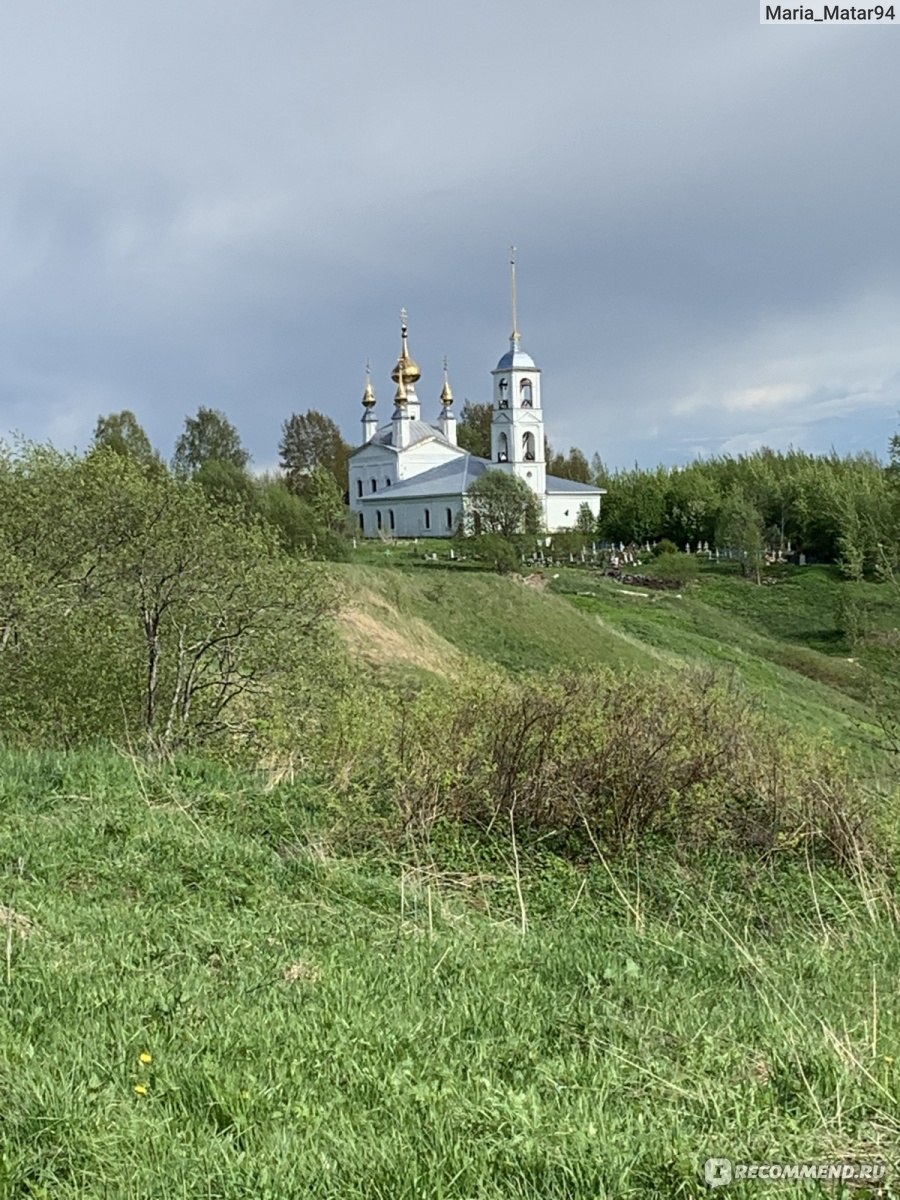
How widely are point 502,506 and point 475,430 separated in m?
43.7

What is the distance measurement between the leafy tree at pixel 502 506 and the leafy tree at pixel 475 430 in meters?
35.6

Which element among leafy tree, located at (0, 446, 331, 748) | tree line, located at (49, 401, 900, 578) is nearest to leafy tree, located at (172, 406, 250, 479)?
tree line, located at (49, 401, 900, 578)

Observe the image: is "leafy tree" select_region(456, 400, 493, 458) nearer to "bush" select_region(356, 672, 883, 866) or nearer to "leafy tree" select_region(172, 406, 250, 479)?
"leafy tree" select_region(172, 406, 250, 479)

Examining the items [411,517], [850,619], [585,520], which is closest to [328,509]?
[411,517]

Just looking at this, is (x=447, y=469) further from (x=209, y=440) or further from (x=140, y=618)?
(x=140, y=618)

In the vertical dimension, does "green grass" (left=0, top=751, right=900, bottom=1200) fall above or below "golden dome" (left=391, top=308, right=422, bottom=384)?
below

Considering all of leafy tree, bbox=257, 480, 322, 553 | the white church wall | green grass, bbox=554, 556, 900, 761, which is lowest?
green grass, bbox=554, 556, 900, 761

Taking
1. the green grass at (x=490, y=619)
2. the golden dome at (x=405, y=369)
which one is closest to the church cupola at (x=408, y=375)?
the golden dome at (x=405, y=369)

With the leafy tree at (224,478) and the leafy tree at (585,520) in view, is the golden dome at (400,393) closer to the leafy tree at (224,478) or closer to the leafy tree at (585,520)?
the leafy tree at (585,520)

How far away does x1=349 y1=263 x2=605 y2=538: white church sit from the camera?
267 feet

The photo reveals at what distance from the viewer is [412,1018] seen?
438cm

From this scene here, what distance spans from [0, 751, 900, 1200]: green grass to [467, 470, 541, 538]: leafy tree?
58020mm

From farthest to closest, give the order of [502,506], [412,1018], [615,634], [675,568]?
1. [502,506]
2. [675,568]
3. [615,634]
4. [412,1018]

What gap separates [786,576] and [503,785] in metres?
57.6
